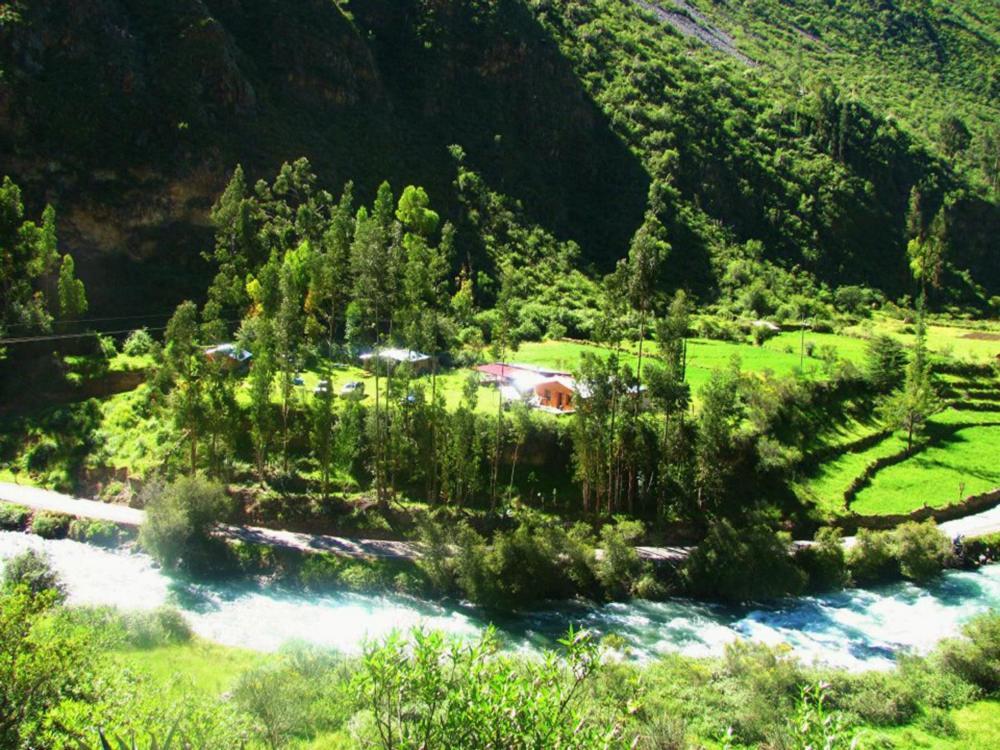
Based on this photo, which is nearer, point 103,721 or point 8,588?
point 103,721

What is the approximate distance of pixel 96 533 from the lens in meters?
48.8

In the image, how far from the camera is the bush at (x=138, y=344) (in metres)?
70.0

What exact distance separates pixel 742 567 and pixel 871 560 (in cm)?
951

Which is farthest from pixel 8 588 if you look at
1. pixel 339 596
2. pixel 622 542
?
pixel 622 542

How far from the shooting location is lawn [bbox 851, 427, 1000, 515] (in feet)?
189

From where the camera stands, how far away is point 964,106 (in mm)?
196250

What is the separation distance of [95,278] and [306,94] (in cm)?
4764

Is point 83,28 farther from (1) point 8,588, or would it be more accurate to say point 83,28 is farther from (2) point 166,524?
(1) point 8,588

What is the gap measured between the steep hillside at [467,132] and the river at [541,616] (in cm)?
4499

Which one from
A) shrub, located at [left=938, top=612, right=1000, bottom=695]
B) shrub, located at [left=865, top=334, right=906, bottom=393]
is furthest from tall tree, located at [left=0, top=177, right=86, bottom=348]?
shrub, located at [left=865, top=334, right=906, bottom=393]

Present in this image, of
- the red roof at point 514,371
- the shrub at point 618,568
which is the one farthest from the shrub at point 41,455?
the shrub at point 618,568

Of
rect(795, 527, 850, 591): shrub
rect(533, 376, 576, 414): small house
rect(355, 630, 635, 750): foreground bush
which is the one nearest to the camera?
rect(355, 630, 635, 750): foreground bush

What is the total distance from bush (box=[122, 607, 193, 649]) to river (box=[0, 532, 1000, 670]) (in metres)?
1.67

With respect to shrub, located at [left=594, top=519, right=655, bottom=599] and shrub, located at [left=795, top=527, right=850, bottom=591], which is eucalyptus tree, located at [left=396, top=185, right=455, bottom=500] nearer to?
shrub, located at [left=594, top=519, right=655, bottom=599]
